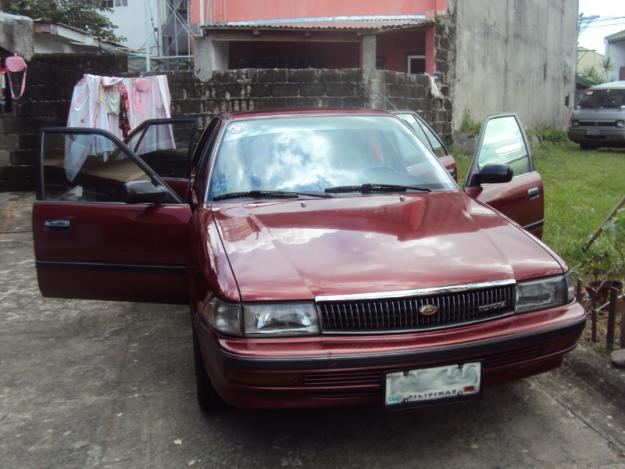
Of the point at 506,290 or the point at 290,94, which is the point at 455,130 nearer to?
the point at 290,94

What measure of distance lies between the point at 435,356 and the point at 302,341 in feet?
1.73

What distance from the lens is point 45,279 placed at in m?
4.06

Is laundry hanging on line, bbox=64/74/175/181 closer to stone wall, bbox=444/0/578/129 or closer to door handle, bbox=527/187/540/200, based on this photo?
door handle, bbox=527/187/540/200

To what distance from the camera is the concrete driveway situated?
2920 millimetres

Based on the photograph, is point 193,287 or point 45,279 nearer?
point 193,287

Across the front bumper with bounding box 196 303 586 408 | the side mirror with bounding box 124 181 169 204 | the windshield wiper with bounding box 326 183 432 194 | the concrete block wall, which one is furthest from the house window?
the front bumper with bounding box 196 303 586 408

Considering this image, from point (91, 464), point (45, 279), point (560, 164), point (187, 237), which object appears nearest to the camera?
point (91, 464)

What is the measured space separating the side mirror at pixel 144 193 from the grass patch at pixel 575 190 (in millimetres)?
3246

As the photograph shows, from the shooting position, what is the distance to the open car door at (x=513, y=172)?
4.44m

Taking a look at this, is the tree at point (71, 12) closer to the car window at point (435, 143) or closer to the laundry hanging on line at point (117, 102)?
the laundry hanging on line at point (117, 102)

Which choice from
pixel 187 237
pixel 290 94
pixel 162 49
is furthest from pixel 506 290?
pixel 162 49

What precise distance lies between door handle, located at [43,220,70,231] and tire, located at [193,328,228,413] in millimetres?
1332

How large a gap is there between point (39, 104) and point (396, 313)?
8790 mm

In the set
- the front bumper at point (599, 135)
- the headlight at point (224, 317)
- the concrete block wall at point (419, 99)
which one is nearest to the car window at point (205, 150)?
the headlight at point (224, 317)
